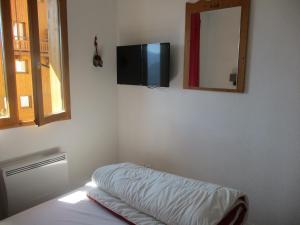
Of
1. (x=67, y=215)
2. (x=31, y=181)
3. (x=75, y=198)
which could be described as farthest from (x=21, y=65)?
(x=67, y=215)

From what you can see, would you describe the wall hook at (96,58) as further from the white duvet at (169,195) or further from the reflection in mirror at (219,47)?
the white duvet at (169,195)

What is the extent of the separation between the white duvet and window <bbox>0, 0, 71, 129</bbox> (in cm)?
84

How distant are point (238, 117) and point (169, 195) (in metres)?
0.94

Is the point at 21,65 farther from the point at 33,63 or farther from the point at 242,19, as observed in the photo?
the point at 242,19

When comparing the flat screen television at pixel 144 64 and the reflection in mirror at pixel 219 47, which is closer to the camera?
the reflection in mirror at pixel 219 47

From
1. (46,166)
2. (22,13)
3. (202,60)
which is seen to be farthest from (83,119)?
(202,60)

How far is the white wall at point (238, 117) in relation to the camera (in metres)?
1.80

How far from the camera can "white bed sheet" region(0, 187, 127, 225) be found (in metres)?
1.44

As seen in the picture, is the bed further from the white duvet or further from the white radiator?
the white radiator

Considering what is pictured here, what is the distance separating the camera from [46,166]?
7.06 ft

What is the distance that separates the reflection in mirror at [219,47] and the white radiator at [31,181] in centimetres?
143

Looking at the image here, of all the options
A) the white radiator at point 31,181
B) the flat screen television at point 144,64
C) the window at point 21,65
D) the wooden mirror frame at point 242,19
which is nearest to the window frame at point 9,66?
the window at point 21,65

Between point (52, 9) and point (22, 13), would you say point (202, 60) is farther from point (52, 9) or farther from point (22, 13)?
point (22, 13)

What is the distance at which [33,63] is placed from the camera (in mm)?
1884
